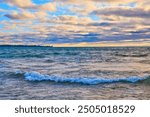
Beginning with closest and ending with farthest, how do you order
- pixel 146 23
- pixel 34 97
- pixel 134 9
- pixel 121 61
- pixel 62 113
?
1. pixel 62 113
2. pixel 34 97
3. pixel 134 9
4. pixel 146 23
5. pixel 121 61

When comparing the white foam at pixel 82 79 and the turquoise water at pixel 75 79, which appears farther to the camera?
the white foam at pixel 82 79

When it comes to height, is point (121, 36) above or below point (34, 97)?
above

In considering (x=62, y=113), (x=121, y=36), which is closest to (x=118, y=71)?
(x=121, y=36)

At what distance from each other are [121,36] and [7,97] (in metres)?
2.86

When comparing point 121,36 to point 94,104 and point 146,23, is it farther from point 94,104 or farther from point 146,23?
point 94,104

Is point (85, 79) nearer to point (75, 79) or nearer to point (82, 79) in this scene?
point (82, 79)

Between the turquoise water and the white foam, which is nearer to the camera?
the turquoise water

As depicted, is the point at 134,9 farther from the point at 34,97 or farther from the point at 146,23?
the point at 34,97

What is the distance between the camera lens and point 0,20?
6383 millimetres

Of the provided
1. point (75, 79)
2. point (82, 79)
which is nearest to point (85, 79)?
point (82, 79)

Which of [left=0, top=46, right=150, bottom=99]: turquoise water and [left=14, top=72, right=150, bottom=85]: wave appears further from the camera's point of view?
[left=14, top=72, right=150, bottom=85]: wave

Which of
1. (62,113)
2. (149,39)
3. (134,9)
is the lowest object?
(62,113)

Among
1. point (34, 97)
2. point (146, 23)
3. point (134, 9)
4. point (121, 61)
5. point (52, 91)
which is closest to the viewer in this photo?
point (34, 97)

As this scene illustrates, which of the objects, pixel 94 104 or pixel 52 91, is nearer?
pixel 94 104
